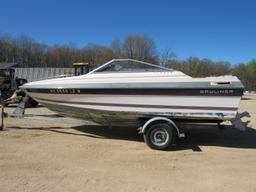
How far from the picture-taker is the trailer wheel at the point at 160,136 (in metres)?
Result: 6.45

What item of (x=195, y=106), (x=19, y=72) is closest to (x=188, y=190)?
(x=195, y=106)

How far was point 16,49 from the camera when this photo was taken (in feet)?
219

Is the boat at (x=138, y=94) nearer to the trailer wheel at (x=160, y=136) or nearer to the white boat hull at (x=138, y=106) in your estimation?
the white boat hull at (x=138, y=106)

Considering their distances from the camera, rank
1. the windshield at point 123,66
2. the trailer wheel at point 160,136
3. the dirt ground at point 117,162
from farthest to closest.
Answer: the windshield at point 123,66, the trailer wheel at point 160,136, the dirt ground at point 117,162

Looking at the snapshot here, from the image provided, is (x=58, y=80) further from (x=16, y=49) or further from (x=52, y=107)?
(x=16, y=49)


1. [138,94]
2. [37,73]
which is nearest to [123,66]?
[138,94]

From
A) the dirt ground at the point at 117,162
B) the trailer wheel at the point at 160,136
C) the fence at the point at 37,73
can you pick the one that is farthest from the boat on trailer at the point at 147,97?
the fence at the point at 37,73

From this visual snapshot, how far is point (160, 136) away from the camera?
654 cm

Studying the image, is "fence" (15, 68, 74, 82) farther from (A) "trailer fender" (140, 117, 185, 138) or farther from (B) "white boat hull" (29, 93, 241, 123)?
(A) "trailer fender" (140, 117, 185, 138)

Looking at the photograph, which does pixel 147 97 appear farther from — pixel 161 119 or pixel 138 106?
pixel 161 119

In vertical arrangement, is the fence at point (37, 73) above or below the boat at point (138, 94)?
above

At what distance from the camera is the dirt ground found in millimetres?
4473

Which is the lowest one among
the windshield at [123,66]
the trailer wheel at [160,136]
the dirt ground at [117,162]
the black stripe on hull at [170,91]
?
the dirt ground at [117,162]

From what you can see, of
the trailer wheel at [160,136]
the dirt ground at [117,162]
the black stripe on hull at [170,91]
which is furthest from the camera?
the trailer wheel at [160,136]
